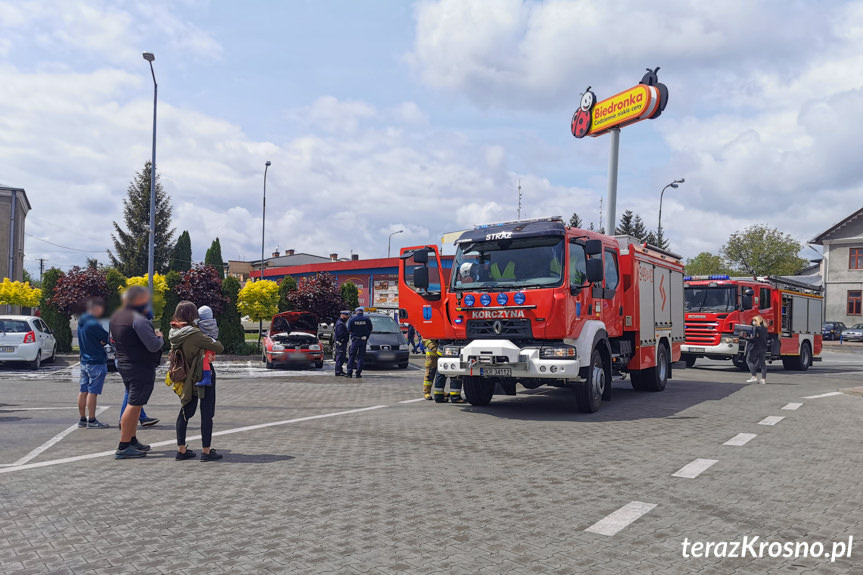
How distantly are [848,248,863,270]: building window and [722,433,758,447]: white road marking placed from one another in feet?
189

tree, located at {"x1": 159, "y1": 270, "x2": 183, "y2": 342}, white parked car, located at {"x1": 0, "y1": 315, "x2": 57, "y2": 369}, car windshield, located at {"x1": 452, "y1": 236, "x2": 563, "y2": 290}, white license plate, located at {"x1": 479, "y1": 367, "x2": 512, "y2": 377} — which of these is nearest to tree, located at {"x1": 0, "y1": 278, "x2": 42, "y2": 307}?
tree, located at {"x1": 159, "y1": 270, "x2": 183, "y2": 342}

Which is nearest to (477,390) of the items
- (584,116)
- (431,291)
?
(431,291)

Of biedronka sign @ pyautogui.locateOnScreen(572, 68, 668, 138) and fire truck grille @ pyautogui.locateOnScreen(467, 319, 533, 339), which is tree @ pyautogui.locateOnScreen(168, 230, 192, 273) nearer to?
biedronka sign @ pyautogui.locateOnScreen(572, 68, 668, 138)

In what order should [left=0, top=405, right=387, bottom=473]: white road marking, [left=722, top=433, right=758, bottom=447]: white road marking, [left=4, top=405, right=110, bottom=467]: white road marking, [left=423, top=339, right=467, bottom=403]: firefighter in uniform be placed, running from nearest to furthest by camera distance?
1. [left=0, top=405, right=387, bottom=473]: white road marking
2. [left=4, top=405, right=110, bottom=467]: white road marking
3. [left=722, top=433, right=758, bottom=447]: white road marking
4. [left=423, top=339, right=467, bottom=403]: firefighter in uniform

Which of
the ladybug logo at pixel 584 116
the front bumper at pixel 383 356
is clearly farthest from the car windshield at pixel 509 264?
the ladybug logo at pixel 584 116

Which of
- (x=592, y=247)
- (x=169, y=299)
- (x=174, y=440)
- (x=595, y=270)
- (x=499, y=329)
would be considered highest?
(x=592, y=247)

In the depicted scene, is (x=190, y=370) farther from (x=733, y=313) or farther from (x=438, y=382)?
(x=733, y=313)

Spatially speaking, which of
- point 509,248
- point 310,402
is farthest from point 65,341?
point 509,248

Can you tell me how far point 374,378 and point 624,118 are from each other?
1958 cm

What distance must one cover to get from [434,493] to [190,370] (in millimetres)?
2909

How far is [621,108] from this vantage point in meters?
31.5

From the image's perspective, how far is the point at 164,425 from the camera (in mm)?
9688

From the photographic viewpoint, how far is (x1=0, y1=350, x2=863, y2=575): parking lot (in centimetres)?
420

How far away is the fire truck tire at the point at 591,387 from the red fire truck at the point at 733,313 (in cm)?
985
